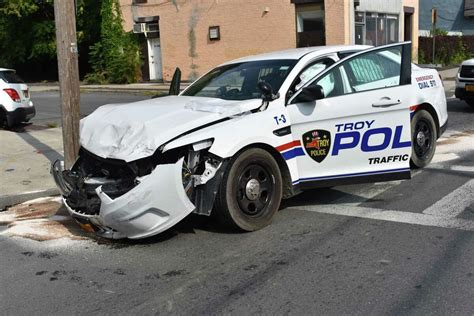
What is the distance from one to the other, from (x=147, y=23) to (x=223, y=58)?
5258 millimetres

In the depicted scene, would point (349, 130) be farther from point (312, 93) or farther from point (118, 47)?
point (118, 47)

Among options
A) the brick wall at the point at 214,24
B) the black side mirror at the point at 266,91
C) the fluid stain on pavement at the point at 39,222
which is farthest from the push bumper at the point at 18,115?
the brick wall at the point at 214,24

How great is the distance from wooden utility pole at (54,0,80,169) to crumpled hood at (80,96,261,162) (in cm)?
191

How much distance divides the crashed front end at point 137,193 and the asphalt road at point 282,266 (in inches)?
11.8

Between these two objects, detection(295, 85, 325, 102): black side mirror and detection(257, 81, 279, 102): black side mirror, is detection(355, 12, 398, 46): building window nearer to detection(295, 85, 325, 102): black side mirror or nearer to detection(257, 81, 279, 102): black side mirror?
detection(295, 85, 325, 102): black side mirror

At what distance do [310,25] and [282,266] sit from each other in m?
20.0

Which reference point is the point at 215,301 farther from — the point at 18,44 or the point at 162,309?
the point at 18,44

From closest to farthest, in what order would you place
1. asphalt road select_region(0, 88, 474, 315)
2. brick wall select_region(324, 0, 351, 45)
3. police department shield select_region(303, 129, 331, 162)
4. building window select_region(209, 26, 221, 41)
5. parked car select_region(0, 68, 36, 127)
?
1. asphalt road select_region(0, 88, 474, 315)
2. police department shield select_region(303, 129, 331, 162)
3. parked car select_region(0, 68, 36, 127)
4. brick wall select_region(324, 0, 351, 45)
5. building window select_region(209, 26, 221, 41)

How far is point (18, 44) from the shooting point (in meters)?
34.6

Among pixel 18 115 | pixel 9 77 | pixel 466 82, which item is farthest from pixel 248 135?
pixel 9 77

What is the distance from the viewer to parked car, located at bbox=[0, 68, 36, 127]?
12.7 metres

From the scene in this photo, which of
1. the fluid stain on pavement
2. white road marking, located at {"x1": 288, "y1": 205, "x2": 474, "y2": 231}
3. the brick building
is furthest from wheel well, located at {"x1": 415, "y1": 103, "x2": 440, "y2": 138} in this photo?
the brick building

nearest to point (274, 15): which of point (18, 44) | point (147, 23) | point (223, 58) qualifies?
point (223, 58)

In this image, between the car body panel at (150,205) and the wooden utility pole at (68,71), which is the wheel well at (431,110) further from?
the wooden utility pole at (68,71)
